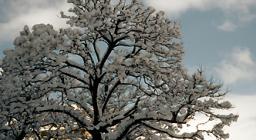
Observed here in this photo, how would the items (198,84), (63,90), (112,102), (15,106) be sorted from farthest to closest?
1. (112,102)
2. (63,90)
3. (15,106)
4. (198,84)

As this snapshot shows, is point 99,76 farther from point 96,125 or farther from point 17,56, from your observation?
point 17,56

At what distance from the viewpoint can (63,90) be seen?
23.1m

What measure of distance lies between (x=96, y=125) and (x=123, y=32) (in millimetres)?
4645

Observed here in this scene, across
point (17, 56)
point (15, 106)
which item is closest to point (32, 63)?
point (17, 56)

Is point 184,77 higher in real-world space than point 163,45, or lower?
lower

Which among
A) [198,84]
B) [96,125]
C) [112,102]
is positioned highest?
[112,102]

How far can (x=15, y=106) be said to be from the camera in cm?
2078

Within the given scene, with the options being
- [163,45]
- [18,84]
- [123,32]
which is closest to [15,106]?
[18,84]

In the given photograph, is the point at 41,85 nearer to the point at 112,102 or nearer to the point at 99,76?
the point at 99,76

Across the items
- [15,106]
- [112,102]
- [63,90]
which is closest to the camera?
[15,106]

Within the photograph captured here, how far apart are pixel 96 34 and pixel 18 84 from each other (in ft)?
14.1

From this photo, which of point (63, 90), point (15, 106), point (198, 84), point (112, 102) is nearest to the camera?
point (198, 84)

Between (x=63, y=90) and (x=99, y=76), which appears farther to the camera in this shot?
(x=63, y=90)

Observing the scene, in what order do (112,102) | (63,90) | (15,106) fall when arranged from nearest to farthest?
(15,106), (63,90), (112,102)
